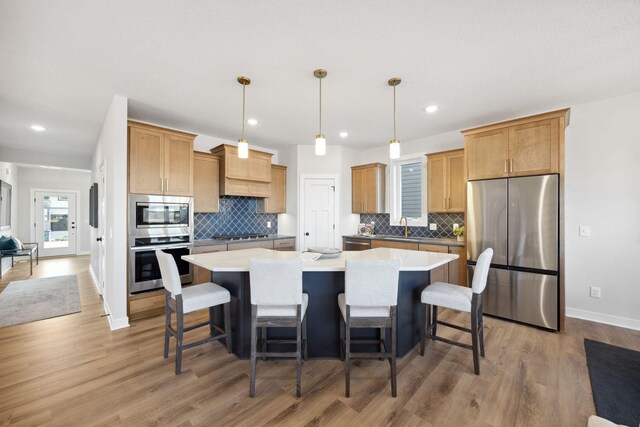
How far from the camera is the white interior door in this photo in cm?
536

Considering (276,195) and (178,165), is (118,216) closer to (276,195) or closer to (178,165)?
(178,165)

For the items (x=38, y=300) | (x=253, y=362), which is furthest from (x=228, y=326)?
(x=38, y=300)

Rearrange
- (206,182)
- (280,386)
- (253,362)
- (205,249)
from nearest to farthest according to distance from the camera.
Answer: (253,362) < (280,386) < (205,249) < (206,182)

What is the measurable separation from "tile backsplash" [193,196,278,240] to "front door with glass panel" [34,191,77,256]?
6.86m

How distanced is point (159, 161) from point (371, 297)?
A: 318cm

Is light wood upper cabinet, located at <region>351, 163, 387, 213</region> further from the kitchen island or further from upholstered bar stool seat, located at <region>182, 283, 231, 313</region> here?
upholstered bar stool seat, located at <region>182, 283, 231, 313</region>

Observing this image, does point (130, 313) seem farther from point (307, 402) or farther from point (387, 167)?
point (387, 167)

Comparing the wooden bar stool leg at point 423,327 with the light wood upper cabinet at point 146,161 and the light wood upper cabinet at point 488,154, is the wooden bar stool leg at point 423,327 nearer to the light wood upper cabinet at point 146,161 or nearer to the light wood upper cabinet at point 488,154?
the light wood upper cabinet at point 488,154

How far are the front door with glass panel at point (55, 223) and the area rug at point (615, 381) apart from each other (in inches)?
460

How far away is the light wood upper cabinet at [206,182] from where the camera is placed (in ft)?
14.4

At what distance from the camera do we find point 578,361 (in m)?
2.51

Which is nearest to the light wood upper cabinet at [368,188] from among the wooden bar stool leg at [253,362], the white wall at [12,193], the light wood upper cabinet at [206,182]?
the light wood upper cabinet at [206,182]

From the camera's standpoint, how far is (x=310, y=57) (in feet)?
8.03

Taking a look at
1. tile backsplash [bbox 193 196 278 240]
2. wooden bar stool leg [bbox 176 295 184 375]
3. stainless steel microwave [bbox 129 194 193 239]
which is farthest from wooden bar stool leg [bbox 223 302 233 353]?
tile backsplash [bbox 193 196 278 240]
